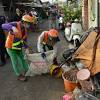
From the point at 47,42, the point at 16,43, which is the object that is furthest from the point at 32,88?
the point at 47,42

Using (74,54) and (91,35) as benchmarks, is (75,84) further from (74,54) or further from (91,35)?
(91,35)

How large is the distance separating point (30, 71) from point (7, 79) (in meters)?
0.82

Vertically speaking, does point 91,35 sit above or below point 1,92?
above

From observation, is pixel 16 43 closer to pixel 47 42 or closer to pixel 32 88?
pixel 47 42

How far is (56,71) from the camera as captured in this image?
8.91 meters

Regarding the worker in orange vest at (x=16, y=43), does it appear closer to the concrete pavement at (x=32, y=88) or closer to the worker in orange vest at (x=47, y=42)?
the concrete pavement at (x=32, y=88)

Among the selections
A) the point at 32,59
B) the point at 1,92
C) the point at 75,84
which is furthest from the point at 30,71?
the point at 75,84

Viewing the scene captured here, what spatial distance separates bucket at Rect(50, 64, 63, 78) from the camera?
877 cm

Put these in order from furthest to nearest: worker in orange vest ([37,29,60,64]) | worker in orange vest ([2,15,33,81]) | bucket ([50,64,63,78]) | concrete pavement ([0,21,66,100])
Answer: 1. bucket ([50,64,63,78])
2. worker in orange vest ([37,29,60,64])
3. worker in orange vest ([2,15,33,81])
4. concrete pavement ([0,21,66,100])

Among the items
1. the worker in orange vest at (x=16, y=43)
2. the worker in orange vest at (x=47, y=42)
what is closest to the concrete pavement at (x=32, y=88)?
the worker in orange vest at (x=16, y=43)

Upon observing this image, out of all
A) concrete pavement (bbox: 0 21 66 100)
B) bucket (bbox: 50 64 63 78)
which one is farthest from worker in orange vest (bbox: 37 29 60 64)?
concrete pavement (bbox: 0 21 66 100)

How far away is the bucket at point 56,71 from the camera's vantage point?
8.77 m

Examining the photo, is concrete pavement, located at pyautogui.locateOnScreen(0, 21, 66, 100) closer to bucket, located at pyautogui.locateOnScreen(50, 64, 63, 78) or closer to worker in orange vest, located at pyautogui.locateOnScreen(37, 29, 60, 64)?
bucket, located at pyautogui.locateOnScreen(50, 64, 63, 78)

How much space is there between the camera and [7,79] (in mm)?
9234
